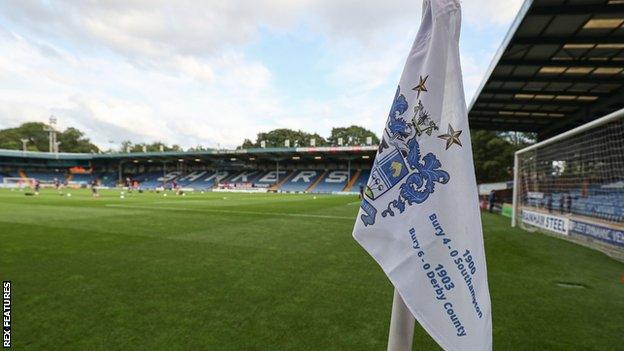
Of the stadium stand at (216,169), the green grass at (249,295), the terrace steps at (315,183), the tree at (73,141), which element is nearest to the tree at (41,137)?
the tree at (73,141)

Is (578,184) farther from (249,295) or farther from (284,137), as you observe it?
(284,137)

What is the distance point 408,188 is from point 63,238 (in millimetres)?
9248

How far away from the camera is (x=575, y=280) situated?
5895 mm

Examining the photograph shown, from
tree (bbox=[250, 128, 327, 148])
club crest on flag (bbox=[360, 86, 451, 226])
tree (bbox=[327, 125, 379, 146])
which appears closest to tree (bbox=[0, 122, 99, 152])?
tree (bbox=[250, 128, 327, 148])

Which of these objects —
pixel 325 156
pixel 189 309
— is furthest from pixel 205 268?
pixel 325 156

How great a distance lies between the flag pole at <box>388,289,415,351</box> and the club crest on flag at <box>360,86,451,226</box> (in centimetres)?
47

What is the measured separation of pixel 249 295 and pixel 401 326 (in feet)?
10.5

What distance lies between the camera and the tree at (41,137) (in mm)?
89250

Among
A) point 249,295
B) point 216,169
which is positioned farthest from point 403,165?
point 216,169

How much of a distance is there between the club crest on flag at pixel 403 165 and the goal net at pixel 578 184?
855 centimetres

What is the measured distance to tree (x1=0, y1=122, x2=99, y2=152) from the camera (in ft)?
293

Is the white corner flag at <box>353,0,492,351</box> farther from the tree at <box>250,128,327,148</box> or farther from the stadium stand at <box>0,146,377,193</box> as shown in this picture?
the tree at <box>250,128,327,148</box>

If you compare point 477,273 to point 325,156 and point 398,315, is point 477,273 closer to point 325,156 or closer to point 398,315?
point 398,315

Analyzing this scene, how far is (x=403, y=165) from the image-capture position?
164 centimetres
